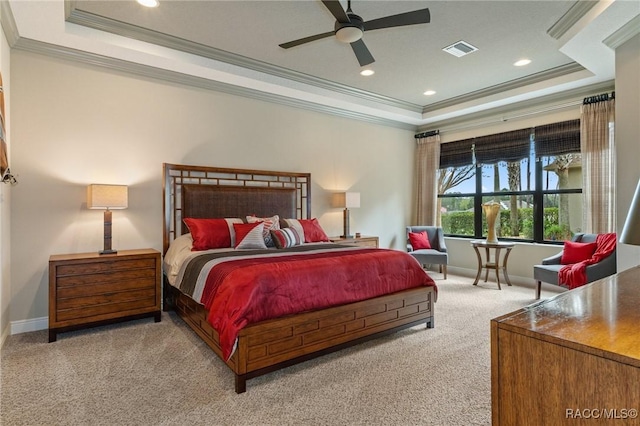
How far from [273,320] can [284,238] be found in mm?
1589

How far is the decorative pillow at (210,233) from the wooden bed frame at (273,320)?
39 centimetres

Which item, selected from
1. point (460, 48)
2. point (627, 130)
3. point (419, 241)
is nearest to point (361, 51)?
point (460, 48)

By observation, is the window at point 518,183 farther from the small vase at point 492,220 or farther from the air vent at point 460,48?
the air vent at point 460,48

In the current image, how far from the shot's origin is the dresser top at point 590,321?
2.86 ft

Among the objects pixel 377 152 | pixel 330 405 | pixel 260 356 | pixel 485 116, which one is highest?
pixel 485 116

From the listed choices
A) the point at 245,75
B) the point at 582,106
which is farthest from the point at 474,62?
the point at 245,75

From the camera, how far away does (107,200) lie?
3400 mm

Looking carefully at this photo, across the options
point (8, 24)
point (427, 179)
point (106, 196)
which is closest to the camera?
point (8, 24)

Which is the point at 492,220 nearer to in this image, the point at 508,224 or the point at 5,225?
the point at 508,224

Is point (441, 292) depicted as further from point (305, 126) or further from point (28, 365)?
point (28, 365)

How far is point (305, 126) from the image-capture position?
531cm

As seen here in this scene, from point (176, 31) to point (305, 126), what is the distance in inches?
89.3

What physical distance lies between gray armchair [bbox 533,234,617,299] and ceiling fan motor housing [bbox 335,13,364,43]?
3542 mm

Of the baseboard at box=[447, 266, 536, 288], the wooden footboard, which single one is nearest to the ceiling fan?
the wooden footboard
